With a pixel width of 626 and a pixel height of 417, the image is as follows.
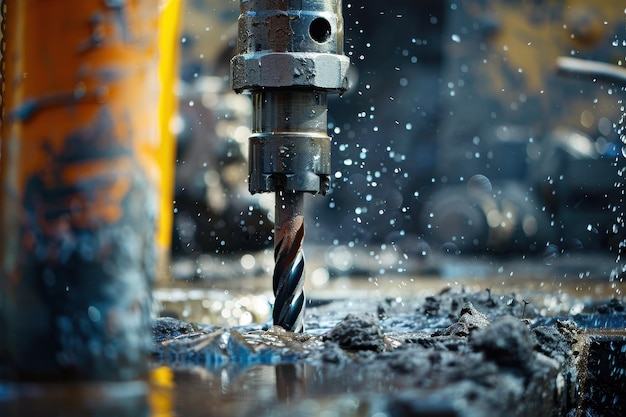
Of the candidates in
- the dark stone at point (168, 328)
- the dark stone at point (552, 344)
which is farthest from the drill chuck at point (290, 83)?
the dark stone at point (552, 344)

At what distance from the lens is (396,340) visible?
3.77 m

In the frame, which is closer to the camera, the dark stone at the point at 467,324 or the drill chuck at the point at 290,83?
the dark stone at the point at 467,324

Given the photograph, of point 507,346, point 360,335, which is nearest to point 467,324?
point 360,335

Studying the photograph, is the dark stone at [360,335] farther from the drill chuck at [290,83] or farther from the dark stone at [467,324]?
the drill chuck at [290,83]

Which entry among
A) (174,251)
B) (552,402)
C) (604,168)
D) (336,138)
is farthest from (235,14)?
(552,402)

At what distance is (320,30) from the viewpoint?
4191 millimetres

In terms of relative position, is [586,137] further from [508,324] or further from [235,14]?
[508,324]

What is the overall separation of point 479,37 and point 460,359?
1067 centimetres

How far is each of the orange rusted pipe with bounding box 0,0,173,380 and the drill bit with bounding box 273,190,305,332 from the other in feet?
4.50

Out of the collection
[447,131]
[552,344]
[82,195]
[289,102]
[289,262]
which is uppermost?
[447,131]

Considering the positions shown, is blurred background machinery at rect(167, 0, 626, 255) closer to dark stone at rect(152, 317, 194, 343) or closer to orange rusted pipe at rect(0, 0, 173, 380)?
dark stone at rect(152, 317, 194, 343)

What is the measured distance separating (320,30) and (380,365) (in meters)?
1.42

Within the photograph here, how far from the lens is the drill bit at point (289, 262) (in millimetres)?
4195

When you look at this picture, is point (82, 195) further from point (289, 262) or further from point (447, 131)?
point (447, 131)
